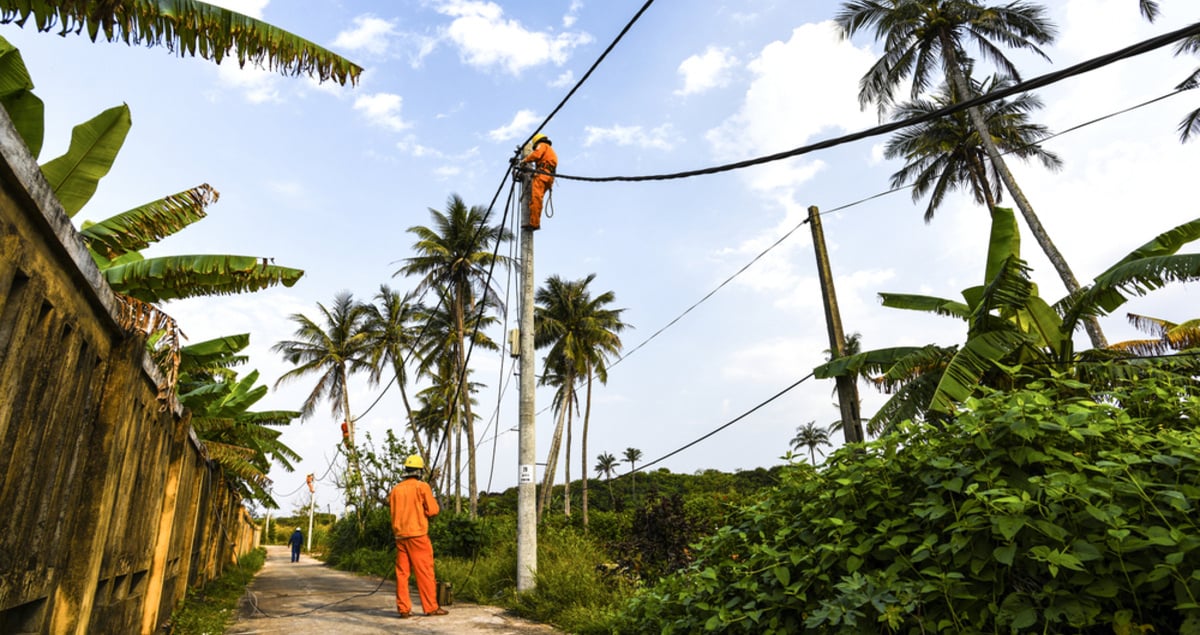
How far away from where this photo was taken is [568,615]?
261 inches

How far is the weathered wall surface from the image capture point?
2.73m

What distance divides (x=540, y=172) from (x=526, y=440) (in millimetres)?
4187

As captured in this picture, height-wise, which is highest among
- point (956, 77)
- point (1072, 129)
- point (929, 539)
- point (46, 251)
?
point (956, 77)

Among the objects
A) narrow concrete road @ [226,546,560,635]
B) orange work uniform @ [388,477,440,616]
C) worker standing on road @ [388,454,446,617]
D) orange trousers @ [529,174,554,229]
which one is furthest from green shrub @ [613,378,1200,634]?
orange trousers @ [529,174,554,229]

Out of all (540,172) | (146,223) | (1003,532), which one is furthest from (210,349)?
(1003,532)

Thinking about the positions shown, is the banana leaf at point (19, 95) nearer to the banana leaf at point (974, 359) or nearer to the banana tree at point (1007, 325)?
the banana tree at point (1007, 325)

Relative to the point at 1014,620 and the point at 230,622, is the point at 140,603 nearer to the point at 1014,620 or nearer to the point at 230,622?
the point at 230,622

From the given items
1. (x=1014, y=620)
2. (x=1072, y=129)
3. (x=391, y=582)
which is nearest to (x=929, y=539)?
(x=1014, y=620)

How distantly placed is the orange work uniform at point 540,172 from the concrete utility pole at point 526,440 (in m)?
0.12

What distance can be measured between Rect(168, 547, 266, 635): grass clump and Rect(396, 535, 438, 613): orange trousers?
1.87 meters

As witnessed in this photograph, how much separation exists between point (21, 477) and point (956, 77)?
24634 millimetres

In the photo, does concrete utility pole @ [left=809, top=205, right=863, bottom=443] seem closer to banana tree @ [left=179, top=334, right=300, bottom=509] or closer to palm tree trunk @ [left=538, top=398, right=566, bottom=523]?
banana tree @ [left=179, top=334, right=300, bottom=509]

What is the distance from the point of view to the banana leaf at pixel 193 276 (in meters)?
6.36

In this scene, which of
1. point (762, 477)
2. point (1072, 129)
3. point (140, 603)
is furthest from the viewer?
point (762, 477)
